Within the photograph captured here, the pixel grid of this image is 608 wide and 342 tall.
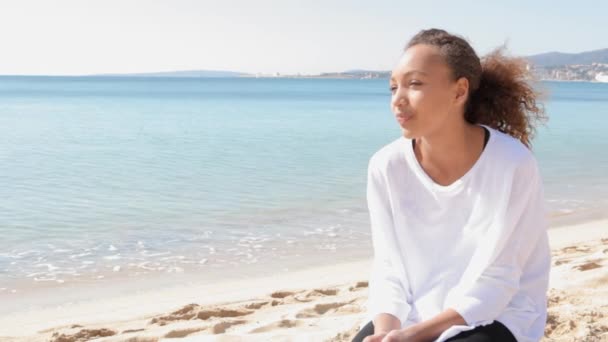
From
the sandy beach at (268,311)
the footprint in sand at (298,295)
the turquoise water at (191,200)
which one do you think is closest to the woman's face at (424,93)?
the turquoise water at (191,200)

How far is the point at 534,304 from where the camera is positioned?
2.69 meters

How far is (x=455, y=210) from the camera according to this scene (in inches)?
105

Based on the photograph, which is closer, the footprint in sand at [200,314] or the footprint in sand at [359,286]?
the footprint in sand at [200,314]

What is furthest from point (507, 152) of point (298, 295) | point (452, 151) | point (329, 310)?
point (298, 295)

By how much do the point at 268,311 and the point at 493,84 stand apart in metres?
3.22

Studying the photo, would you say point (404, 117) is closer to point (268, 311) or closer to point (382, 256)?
point (382, 256)

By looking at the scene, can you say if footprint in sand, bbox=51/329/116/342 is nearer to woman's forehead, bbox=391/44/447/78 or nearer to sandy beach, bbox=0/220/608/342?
sandy beach, bbox=0/220/608/342

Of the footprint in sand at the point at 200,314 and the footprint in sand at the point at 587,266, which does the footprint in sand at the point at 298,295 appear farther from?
the footprint in sand at the point at 587,266

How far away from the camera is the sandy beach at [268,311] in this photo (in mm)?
4469

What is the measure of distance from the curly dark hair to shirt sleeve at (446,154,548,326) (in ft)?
1.00

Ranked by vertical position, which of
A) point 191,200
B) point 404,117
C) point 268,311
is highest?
point 404,117

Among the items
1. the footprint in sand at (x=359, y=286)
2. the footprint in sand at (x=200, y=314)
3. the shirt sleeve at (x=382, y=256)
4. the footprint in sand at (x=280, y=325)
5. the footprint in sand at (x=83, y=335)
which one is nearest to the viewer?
the shirt sleeve at (x=382, y=256)

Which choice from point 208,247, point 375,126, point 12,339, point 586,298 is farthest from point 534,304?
point 375,126

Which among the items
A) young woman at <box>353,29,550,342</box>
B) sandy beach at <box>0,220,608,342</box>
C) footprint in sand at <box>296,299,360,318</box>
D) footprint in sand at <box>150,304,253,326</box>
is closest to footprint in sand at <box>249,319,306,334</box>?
sandy beach at <box>0,220,608,342</box>
